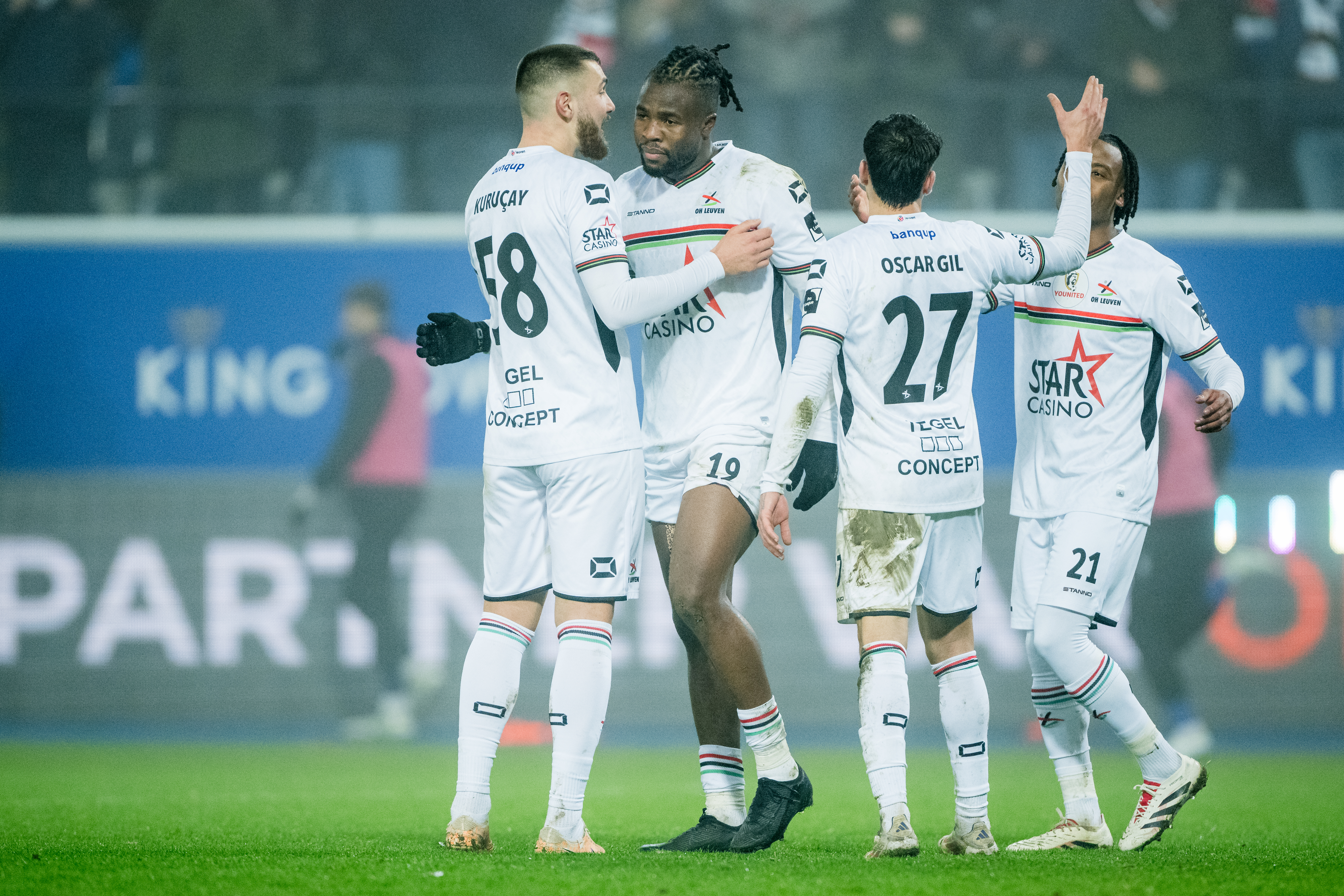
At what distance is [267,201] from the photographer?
445 inches

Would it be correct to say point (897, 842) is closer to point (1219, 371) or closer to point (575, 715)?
point (575, 715)

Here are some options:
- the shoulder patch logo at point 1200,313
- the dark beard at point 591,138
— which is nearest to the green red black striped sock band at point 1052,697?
the shoulder patch logo at point 1200,313

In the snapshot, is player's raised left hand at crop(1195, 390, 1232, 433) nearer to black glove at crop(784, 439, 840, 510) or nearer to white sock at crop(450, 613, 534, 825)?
black glove at crop(784, 439, 840, 510)

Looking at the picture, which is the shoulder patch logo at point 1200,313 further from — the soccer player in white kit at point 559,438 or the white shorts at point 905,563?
the soccer player in white kit at point 559,438

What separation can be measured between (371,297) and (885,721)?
687cm

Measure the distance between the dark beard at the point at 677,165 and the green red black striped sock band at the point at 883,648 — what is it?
1.68 m

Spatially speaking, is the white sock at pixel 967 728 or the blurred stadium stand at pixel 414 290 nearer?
the white sock at pixel 967 728

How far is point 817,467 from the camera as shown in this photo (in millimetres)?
4902

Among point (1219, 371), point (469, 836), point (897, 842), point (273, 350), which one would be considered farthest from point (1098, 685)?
point (273, 350)

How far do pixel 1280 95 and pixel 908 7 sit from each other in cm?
302

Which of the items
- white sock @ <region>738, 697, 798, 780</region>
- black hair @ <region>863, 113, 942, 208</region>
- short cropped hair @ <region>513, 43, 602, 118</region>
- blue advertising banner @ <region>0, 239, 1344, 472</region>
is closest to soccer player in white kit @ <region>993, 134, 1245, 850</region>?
black hair @ <region>863, 113, 942, 208</region>

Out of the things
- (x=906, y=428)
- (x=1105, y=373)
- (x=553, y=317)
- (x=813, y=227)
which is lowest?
(x=906, y=428)

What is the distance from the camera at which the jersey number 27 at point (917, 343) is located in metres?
4.75

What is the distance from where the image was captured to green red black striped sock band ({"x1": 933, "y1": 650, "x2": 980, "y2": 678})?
4.83 metres
